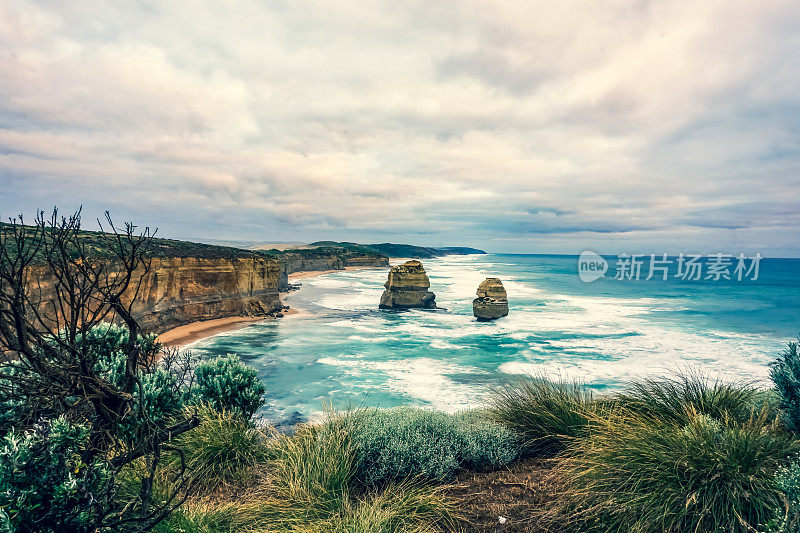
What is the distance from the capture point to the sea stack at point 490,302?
36375 mm

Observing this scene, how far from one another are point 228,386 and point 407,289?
34.3 m

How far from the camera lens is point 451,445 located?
5527 millimetres

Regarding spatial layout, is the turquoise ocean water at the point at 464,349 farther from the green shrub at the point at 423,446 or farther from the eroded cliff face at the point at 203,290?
the eroded cliff face at the point at 203,290

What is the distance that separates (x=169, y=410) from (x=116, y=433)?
2.79m

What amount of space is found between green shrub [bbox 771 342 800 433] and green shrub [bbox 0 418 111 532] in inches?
309

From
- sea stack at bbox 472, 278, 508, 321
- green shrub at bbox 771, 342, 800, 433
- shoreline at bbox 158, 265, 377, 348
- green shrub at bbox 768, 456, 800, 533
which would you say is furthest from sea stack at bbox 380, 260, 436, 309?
green shrub at bbox 768, 456, 800, 533

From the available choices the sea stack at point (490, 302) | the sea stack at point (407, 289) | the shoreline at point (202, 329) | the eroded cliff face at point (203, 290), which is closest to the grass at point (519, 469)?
the shoreline at point (202, 329)

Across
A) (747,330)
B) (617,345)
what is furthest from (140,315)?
(747,330)

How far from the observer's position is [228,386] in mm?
7805

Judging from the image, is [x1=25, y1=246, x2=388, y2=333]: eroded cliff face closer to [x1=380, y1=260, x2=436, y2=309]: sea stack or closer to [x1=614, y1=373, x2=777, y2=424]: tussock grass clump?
[x1=380, y1=260, x2=436, y2=309]: sea stack

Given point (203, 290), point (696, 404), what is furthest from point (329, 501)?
point (203, 290)

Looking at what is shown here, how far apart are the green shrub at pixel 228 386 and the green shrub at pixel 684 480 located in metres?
6.55

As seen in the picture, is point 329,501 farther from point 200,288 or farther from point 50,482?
point 200,288

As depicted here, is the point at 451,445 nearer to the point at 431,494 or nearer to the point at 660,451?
the point at 431,494
